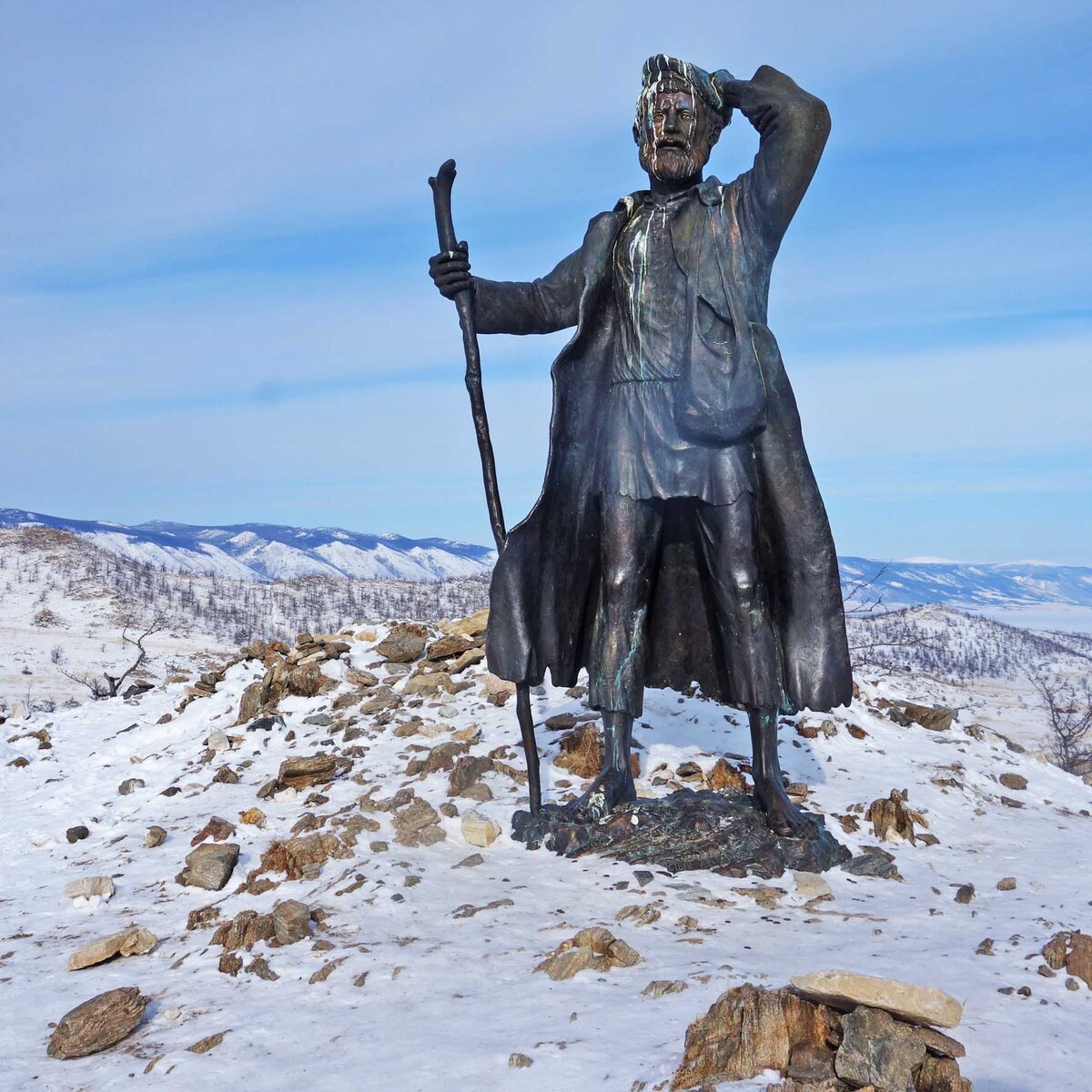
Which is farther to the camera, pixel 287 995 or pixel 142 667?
pixel 142 667

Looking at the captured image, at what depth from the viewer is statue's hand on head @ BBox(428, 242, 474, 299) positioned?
166 inches

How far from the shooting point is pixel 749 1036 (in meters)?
2.28

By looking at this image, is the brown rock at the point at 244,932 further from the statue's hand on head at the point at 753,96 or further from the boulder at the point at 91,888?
the statue's hand on head at the point at 753,96

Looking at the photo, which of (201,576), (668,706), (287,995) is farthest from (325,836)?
(201,576)

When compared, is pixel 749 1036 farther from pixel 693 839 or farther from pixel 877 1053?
pixel 693 839

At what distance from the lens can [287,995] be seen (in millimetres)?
2916

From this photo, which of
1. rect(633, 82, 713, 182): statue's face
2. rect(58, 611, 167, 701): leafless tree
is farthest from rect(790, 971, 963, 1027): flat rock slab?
rect(58, 611, 167, 701): leafless tree

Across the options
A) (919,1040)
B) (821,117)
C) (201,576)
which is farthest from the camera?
(201,576)

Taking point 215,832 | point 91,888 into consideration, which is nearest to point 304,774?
point 215,832

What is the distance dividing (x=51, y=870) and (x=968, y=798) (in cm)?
448

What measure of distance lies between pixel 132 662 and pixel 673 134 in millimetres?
18628

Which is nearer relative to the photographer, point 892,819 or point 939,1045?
point 939,1045

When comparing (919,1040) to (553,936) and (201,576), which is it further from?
(201,576)

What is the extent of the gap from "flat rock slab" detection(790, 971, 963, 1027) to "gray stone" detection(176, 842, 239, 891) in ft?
8.49
